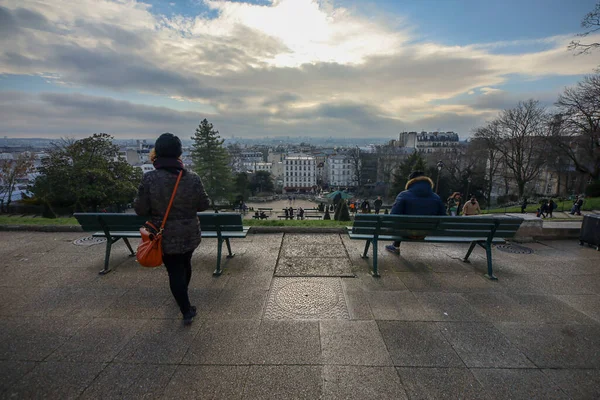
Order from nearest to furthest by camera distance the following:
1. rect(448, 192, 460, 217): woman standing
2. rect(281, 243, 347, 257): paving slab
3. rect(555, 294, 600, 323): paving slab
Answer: rect(555, 294, 600, 323): paving slab, rect(281, 243, 347, 257): paving slab, rect(448, 192, 460, 217): woman standing

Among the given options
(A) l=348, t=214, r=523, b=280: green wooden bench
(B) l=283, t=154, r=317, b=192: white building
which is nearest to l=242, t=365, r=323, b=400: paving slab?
(A) l=348, t=214, r=523, b=280: green wooden bench

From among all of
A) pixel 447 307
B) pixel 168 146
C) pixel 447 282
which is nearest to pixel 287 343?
pixel 447 307

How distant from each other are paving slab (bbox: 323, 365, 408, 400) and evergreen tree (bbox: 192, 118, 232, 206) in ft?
121

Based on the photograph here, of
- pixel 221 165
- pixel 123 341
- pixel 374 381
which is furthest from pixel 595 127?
A: pixel 221 165

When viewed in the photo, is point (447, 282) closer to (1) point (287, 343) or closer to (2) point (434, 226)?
(2) point (434, 226)

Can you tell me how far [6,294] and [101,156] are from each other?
894 inches

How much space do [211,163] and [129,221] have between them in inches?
1364

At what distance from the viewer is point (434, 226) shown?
4512 millimetres

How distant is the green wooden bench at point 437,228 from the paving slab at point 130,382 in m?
3.06

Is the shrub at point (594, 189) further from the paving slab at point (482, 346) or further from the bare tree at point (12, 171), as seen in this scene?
the bare tree at point (12, 171)

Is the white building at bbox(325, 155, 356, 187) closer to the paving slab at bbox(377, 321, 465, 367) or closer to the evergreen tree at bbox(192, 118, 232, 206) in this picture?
the evergreen tree at bbox(192, 118, 232, 206)

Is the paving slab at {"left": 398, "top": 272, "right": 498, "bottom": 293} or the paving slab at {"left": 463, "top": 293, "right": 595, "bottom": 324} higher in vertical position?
the paving slab at {"left": 398, "top": 272, "right": 498, "bottom": 293}

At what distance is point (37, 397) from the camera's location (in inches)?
82.8

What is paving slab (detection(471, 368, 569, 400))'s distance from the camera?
2139 mm
